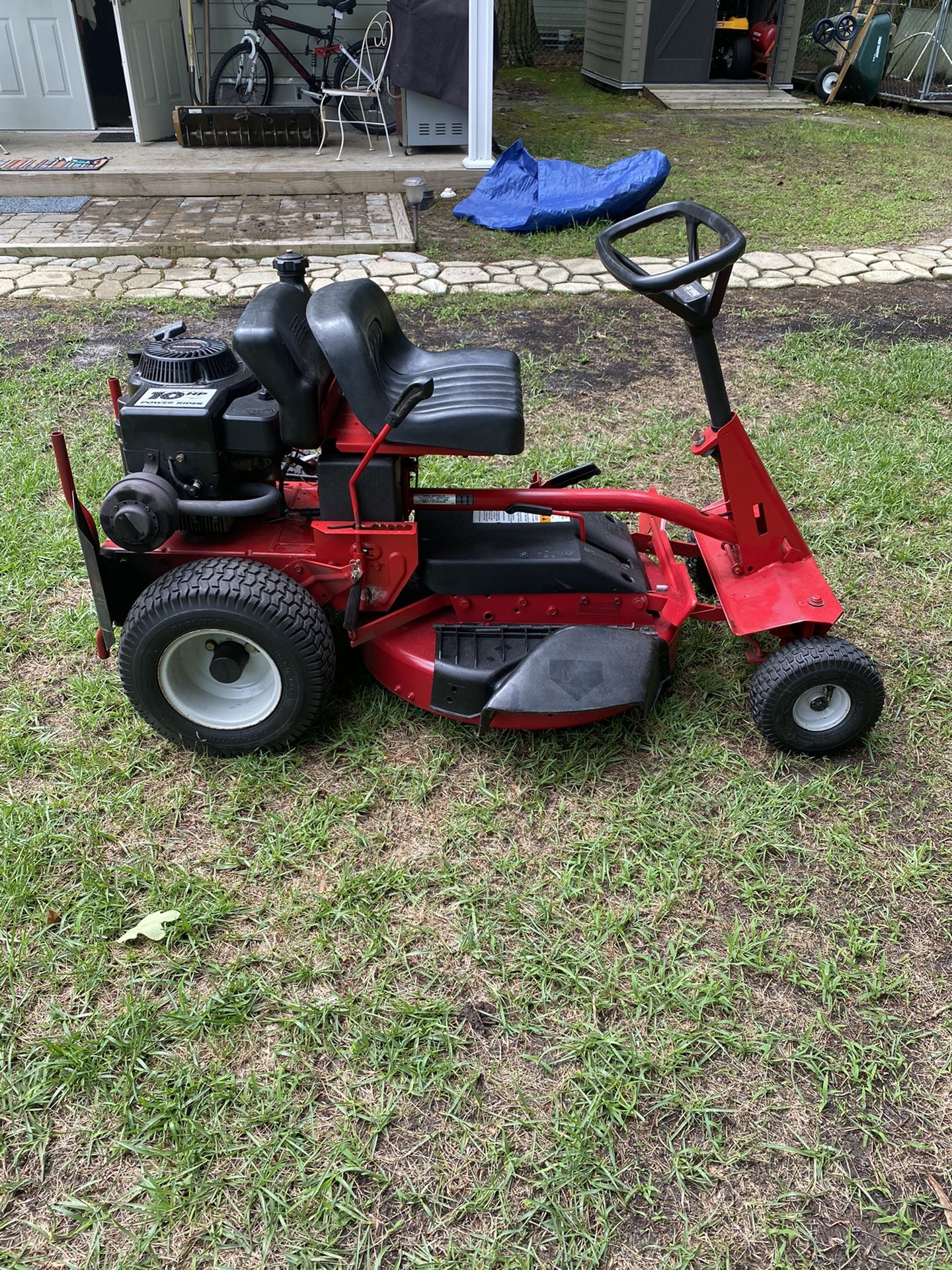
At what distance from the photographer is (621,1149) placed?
1907 mm

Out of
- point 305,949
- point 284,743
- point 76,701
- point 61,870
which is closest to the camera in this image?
point 305,949

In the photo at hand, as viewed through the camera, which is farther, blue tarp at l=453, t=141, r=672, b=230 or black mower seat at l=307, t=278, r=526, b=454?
blue tarp at l=453, t=141, r=672, b=230

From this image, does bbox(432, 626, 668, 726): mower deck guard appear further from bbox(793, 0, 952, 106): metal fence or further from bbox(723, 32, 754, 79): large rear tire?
bbox(723, 32, 754, 79): large rear tire

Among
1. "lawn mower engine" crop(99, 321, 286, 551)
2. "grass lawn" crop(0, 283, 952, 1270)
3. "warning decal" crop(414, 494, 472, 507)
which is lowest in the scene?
"grass lawn" crop(0, 283, 952, 1270)

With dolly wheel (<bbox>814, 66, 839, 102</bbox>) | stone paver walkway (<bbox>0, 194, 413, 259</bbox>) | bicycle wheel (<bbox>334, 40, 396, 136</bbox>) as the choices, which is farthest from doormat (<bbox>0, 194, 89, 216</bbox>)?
dolly wheel (<bbox>814, 66, 839, 102</bbox>)

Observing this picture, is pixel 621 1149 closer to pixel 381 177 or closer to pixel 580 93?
pixel 381 177

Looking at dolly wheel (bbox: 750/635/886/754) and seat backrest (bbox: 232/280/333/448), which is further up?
seat backrest (bbox: 232/280/333/448)

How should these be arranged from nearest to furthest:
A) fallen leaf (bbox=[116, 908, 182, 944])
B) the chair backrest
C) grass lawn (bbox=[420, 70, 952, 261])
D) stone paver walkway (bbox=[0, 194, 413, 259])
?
fallen leaf (bbox=[116, 908, 182, 944]) < stone paver walkway (bbox=[0, 194, 413, 259]) < grass lawn (bbox=[420, 70, 952, 261]) < the chair backrest

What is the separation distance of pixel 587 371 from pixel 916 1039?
3928mm

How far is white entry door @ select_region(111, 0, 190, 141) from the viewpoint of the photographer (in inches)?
337

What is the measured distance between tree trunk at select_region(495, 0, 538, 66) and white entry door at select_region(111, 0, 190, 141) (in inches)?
253

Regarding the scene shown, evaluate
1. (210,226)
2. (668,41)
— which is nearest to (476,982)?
(210,226)

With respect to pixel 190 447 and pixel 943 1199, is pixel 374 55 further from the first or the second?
pixel 943 1199

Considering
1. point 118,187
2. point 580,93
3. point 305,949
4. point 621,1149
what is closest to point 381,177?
point 118,187
